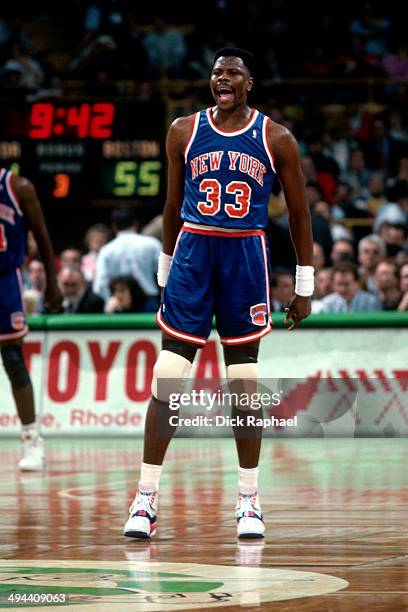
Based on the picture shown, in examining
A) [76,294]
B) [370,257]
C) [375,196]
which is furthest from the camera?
[375,196]

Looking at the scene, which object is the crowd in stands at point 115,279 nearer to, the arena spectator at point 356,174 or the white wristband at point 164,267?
the arena spectator at point 356,174

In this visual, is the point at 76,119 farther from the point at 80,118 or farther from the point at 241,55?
the point at 241,55

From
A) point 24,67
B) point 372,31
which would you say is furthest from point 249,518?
point 372,31

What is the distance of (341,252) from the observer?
15961 mm

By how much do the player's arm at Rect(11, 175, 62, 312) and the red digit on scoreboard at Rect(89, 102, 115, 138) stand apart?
7.93 meters

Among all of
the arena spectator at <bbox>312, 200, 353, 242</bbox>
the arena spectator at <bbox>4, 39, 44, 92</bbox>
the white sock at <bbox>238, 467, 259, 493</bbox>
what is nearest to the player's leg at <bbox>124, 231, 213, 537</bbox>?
the white sock at <bbox>238, 467, 259, 493</bbox>

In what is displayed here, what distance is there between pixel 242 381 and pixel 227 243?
2.18 ft

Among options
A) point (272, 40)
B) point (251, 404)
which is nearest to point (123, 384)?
point (251, 404)

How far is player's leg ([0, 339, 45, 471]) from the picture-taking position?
10.6 meters

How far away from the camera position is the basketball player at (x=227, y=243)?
7.10 metres

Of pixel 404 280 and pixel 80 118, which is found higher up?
pixel 80 118

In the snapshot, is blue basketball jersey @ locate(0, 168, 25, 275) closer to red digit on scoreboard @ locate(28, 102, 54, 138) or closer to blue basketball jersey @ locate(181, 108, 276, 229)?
blue basketball jersey @ locate(181, 108, 276, 229)

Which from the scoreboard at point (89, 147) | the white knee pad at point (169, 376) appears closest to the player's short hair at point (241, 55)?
the white knee pad at point (169, 376)

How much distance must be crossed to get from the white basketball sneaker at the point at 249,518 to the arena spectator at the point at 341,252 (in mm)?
8365
